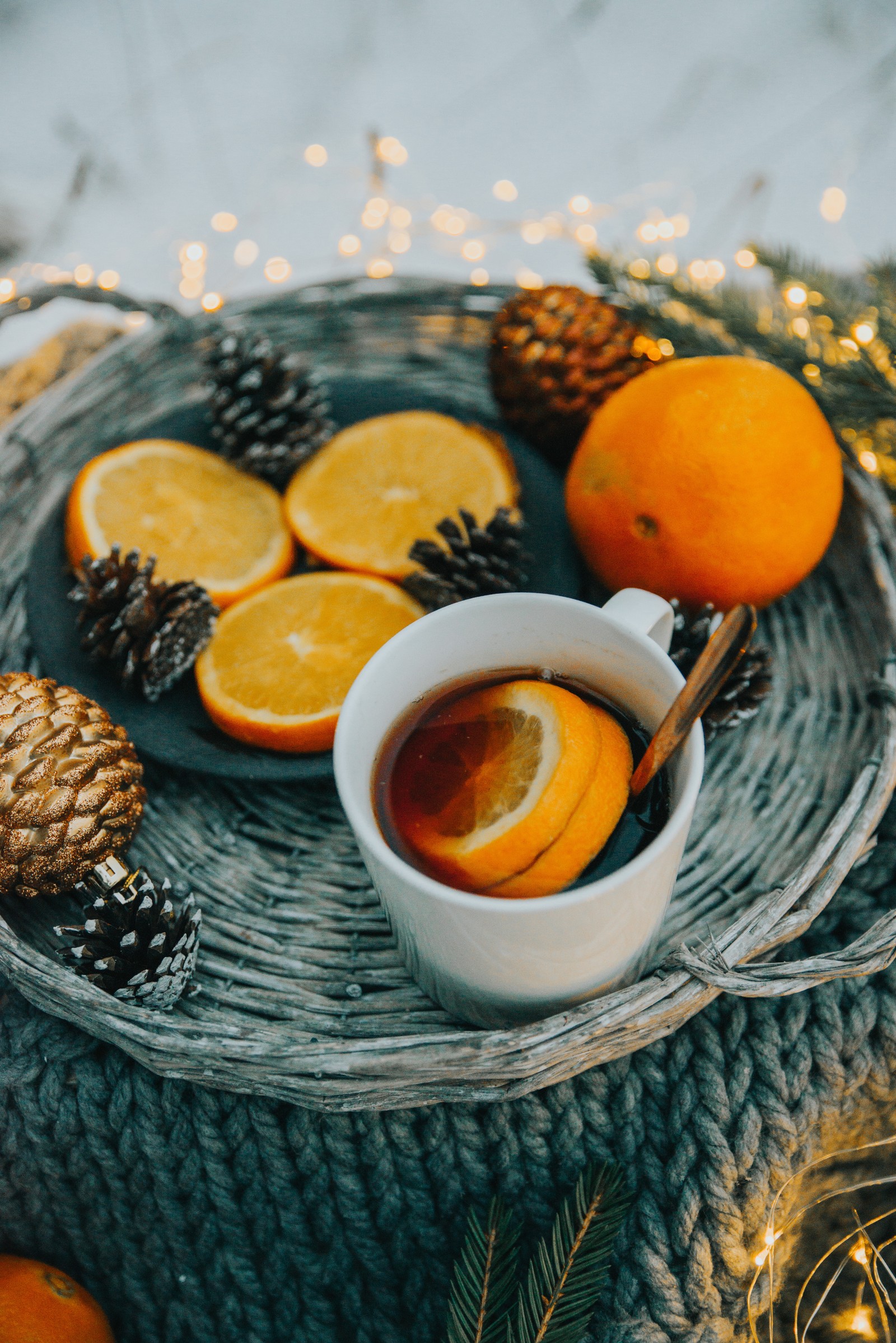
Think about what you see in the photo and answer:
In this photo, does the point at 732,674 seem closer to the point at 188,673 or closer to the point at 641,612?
the point at 641,612

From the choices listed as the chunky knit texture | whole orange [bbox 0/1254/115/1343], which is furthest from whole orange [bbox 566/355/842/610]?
whole orange [bbox 0/1254/115/1343]

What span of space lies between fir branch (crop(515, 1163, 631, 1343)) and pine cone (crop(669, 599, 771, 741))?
39cm

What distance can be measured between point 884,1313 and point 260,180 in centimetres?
210

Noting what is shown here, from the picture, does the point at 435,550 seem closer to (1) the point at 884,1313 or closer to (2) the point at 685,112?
(1) the point at 884,1313

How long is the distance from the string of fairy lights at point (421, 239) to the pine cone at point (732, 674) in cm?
44

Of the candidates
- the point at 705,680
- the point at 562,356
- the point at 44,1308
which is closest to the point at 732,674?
the point at 705,680

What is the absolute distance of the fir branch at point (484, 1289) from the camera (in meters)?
0.66

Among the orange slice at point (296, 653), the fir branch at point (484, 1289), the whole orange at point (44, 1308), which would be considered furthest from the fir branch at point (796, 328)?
the whole orange at point (44, 1308)

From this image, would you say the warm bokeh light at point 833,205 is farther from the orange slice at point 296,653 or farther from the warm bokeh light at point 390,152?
the orange slice at point 296,653

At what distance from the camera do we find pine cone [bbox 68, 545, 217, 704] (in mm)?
836

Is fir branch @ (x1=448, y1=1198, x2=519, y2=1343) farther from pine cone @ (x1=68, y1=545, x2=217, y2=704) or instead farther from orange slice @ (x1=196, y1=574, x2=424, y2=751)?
pine cone @ (x1=68, y1=545, x2=217, y2=704)

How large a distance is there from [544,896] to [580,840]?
46 millimetres

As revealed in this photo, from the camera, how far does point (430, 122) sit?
197 cm

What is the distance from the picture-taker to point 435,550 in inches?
34.3
